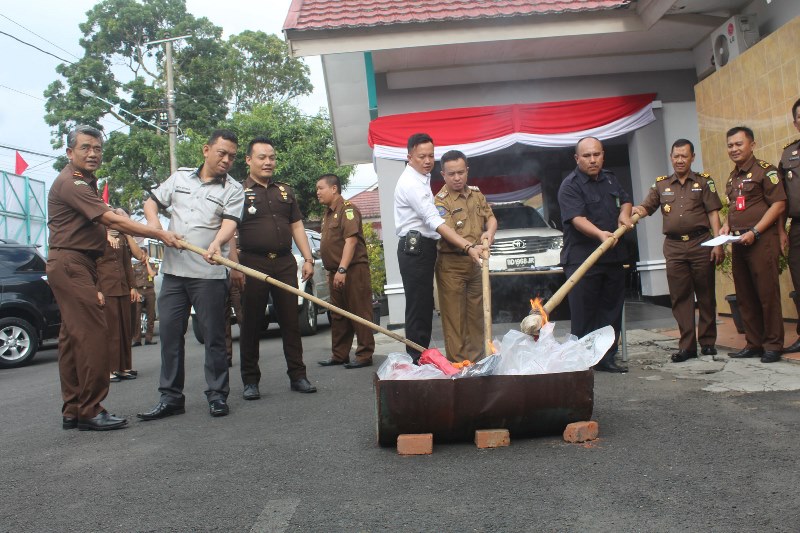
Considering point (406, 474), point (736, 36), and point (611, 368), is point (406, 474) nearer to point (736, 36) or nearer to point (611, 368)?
point (611, 368)

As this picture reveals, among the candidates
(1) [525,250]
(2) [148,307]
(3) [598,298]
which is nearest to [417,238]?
(3) [598,298]

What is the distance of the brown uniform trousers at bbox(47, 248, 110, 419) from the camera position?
4.77 meters

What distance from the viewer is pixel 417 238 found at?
5.36 m

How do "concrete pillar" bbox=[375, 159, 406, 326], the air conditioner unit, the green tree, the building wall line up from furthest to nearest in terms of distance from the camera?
the green tree
"concrete pillar" bbox=[375, 159, 406, 326]
the air conditioner unit
the building wall

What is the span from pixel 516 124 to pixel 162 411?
21.7 feet

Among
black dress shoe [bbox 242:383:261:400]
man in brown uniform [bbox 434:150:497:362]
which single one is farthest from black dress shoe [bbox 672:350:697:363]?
black dress shoe [bbox 242:383:261:400]

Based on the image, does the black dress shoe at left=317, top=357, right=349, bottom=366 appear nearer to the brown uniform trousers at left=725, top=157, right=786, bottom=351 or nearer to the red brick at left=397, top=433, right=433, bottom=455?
the brown uniform trousers at left=725, top=157, right=786, bottom=351

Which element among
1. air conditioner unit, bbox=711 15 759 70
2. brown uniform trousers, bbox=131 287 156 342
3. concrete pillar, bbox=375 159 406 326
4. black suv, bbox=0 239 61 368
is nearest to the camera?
air conditioner unit, bbox=711 15 759 70

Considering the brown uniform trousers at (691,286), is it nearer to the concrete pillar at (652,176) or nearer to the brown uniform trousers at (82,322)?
the concrete pillar at (652,176)

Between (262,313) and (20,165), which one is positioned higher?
→ (20,165)

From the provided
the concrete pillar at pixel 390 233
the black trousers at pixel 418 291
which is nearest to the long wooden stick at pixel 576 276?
the black trousers at pixel 418 291

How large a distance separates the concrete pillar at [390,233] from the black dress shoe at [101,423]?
563 centimetres

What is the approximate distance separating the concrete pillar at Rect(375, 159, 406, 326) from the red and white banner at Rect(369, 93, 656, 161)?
32cm

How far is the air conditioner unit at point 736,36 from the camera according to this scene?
8.20 meters
